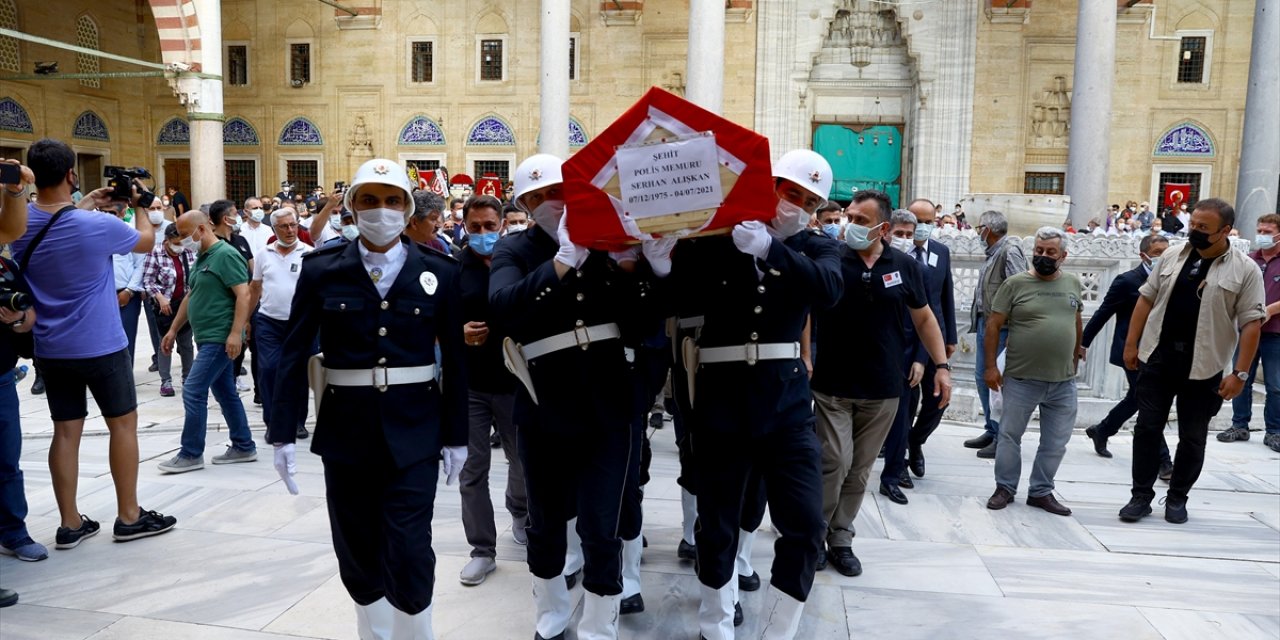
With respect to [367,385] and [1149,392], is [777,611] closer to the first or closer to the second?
[367,385]

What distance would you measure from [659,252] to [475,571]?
1.96 m

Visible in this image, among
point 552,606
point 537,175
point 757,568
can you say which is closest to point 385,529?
point 552,606

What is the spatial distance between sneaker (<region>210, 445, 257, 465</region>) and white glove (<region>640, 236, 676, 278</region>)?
4.29m

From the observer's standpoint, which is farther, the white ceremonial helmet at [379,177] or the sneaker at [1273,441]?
the sneaker at [1273,441]

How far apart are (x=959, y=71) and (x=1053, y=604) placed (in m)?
20.5

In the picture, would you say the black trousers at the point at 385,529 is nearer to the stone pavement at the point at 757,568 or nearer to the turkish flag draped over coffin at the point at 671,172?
the stone pavement at the point at 757,568

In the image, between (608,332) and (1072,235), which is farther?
(1072,235)

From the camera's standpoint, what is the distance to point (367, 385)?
296cm

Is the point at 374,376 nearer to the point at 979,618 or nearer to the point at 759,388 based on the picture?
the point at 759,388

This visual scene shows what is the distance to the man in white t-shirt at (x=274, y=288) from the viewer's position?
6180 mm

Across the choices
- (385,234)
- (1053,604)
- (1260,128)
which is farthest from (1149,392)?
(1260,128)

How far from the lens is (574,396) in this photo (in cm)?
309

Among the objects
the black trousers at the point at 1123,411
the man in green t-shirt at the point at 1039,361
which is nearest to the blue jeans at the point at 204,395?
the man in green t-shirt at the point at 1039,361

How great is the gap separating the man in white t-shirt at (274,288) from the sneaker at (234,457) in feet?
1.09
